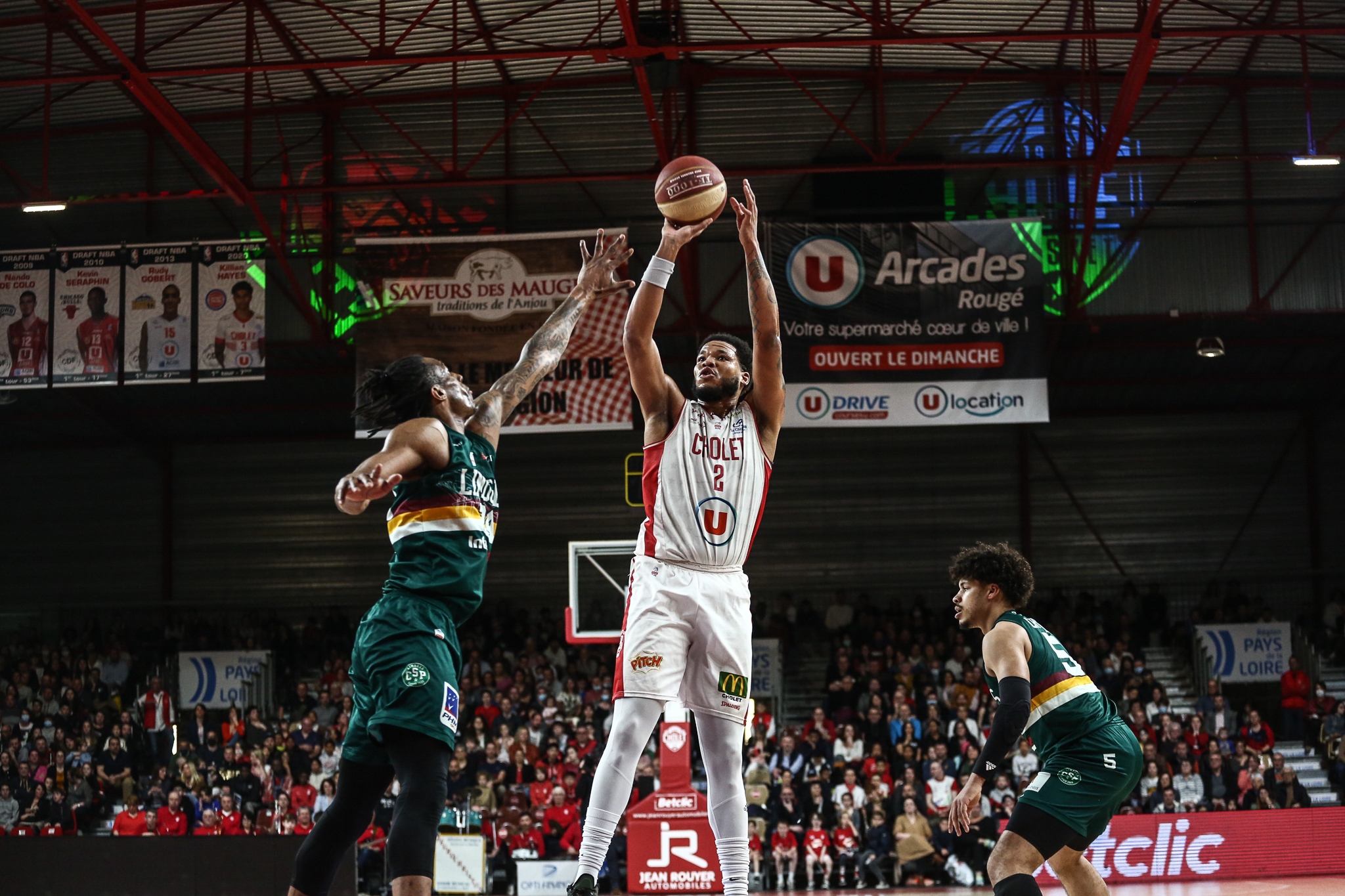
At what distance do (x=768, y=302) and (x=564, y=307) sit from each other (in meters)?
1.05

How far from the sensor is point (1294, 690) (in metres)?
23.4

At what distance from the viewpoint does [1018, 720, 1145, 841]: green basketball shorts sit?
→ 669cm

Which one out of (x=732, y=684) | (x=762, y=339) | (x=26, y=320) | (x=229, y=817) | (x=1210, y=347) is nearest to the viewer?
(x=732, y=684)

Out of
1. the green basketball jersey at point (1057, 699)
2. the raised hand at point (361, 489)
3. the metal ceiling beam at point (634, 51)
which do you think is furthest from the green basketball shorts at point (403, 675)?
the metal ceiling beam at point (634, 51)

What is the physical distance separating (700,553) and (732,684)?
0.66 metres

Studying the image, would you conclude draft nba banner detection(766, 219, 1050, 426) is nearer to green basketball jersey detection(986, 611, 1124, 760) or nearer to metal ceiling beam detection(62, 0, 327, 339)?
metal ceiling beam detection(62, 0, 327, 339)

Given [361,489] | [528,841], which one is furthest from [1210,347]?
[361,489]

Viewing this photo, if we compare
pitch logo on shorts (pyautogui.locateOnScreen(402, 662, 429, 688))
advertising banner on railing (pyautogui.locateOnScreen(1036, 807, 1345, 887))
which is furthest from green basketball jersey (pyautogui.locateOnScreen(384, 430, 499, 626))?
advertising banner on railing (pyautogui.locateOnScreen(1036, 807, 1345, 887))

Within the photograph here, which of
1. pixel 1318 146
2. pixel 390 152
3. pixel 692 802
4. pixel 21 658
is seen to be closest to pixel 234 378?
pixel 390 152

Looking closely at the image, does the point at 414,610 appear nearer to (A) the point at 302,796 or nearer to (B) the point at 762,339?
(B) the point at 762,339

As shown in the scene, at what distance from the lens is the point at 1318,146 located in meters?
22.3

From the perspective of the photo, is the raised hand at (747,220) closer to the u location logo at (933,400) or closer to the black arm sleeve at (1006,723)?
the black arm sleeve at (1006,723)

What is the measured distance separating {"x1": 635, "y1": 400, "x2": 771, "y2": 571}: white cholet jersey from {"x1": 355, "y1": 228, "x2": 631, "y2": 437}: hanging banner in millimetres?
12039

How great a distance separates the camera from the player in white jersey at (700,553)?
6.40 meters
